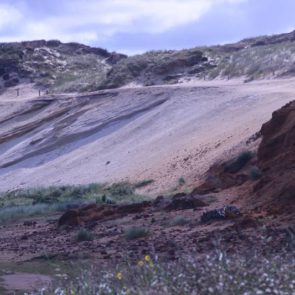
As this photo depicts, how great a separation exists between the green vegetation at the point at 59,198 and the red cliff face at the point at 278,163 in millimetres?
5959

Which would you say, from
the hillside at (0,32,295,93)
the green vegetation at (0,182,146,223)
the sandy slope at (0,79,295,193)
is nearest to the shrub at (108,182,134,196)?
the green vegetation at (0,182,146,223)

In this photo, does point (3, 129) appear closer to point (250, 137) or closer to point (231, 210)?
point (250, 137)

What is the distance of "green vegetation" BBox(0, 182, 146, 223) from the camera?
97.1 feet

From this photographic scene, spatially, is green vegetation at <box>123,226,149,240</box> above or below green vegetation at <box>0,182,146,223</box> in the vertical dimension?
above

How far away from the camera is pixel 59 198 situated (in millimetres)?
36562

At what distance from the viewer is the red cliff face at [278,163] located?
18453 millimetres

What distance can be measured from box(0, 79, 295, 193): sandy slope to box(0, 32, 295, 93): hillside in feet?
10.8

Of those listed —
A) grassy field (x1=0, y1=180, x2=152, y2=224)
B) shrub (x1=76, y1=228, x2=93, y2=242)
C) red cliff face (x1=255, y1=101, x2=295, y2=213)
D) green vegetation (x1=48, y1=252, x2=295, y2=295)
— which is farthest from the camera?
grassy field (x1=0, y1=180, x2=152, y2=224)

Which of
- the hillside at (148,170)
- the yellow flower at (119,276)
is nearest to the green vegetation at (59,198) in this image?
the hillside at (148,170)

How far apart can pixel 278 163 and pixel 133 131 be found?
2864 centimetres

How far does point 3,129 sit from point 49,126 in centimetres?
526

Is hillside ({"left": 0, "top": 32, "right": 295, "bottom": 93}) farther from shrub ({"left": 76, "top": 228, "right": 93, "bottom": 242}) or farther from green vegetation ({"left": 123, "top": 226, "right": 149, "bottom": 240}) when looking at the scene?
green vegetation ({"left": 123, "top": 226, "right": 149, "bottom": 240})

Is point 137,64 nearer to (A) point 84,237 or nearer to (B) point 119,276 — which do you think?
(A) point 84,237

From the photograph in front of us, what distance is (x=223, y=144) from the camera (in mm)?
37188
